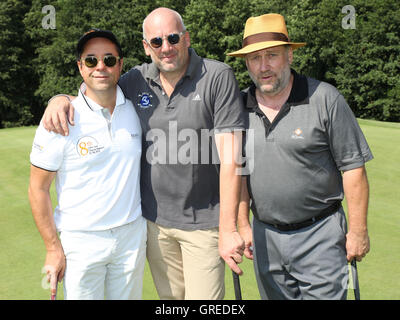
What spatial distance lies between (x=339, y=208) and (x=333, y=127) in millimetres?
696

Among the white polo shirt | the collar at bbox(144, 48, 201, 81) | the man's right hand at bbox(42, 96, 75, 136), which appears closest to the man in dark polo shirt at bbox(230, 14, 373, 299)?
the collar at bbox(144, 48, 201, 81)

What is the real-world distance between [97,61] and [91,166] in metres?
0.78

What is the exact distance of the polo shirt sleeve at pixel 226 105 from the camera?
3.46 m

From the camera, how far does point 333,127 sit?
3438 mm

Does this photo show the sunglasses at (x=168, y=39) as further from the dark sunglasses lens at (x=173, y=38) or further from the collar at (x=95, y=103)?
the collar at (x=95, y=103)

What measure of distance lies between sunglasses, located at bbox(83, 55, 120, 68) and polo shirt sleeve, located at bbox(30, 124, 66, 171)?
1.92 feet

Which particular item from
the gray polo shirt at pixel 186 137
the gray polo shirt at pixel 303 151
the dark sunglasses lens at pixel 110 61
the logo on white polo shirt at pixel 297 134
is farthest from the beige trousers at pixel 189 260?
the dark sunglasses lens at pixel 110 61

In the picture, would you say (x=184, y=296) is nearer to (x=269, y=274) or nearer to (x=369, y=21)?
(x=269, y=274)

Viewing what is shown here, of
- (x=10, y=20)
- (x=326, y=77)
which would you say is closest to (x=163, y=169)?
(x=326, y=77)

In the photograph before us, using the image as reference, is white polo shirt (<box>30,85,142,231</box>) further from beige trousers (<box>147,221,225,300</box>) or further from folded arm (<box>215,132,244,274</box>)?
folded arm (<box>215,132,244,274</box>)

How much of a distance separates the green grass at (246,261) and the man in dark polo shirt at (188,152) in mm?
1033

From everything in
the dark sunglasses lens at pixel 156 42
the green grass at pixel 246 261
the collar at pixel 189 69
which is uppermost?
the dark sunglasses lens at pixel 156 42

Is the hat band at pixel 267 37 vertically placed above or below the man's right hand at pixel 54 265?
above

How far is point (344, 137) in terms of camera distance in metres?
3.45
